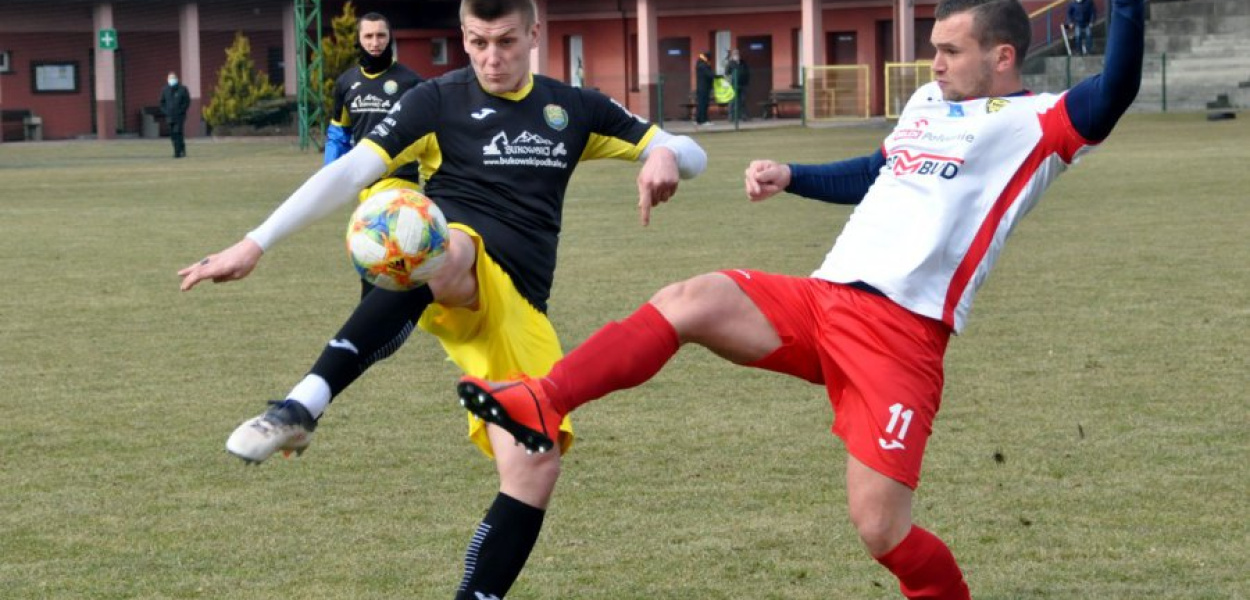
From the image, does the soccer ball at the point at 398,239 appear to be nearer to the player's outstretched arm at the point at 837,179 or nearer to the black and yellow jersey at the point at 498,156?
the black and yellow jersey at the point at 498,156

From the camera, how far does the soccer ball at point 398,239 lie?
17.3ft

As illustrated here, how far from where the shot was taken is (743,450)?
8430 millimetres

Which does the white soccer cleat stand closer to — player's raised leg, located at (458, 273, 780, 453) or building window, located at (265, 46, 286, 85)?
player's raised leg, located at (458, 273, 780, 453)

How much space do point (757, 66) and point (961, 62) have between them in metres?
57.4

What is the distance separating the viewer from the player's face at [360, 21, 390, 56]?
1341 centimetres

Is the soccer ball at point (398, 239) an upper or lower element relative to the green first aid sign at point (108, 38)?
lower

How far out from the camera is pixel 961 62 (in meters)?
5.59

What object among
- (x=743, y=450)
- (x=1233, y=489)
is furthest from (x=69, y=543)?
(x=1233, y=489)

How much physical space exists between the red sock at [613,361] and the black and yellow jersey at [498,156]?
970 millimetres

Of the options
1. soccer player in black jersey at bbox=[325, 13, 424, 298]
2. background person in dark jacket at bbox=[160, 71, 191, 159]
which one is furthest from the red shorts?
background person in dark jacket at bbox=[160, 71, 191, 159]

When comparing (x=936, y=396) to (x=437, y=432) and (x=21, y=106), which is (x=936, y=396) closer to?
(x=437, y=432)

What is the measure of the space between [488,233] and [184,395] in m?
4.78

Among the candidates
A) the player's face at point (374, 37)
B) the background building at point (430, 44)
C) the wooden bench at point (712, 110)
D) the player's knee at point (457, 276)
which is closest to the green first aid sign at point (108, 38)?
the background building at point (430, 44)

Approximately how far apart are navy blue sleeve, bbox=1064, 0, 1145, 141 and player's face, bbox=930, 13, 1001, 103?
10.2 inches
